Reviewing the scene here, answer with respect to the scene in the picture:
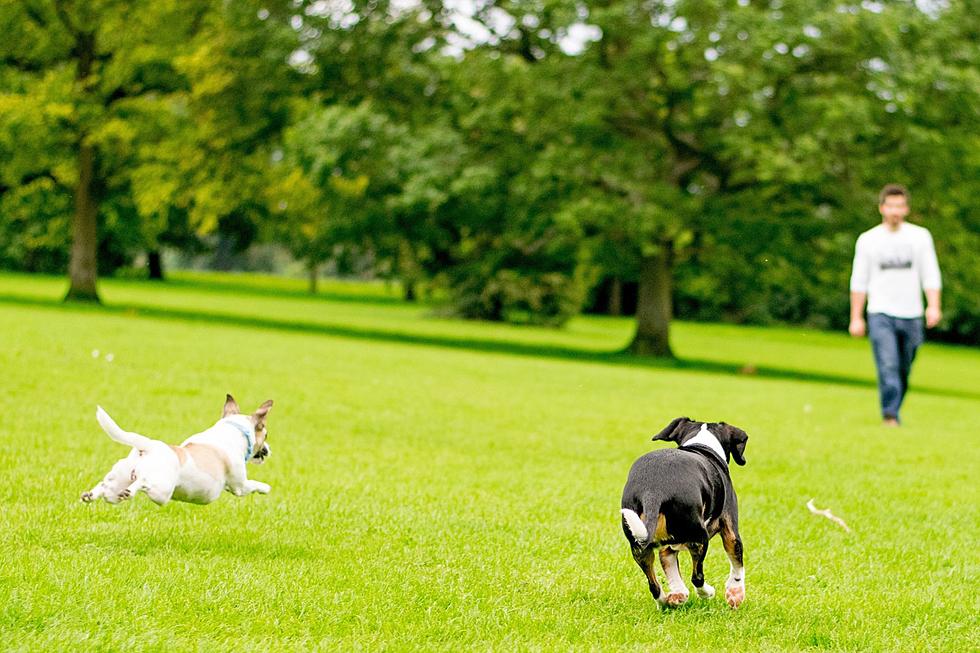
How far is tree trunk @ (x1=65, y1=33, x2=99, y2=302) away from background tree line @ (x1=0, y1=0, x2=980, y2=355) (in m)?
0.16

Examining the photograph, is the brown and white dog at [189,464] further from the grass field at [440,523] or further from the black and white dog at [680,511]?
the black and white dog at [680,511]

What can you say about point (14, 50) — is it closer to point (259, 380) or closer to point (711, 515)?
point (259, 380)

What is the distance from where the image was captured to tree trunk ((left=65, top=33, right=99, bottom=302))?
33344mm

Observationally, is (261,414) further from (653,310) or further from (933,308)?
(653,310)

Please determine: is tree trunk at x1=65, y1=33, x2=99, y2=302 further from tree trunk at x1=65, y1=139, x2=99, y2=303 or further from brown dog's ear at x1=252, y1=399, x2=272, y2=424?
brown dog's ear at x1=252, y1=399, x2=272, y2=424

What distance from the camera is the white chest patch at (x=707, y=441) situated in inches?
194

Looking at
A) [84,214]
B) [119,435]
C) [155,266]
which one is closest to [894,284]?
[119,435]

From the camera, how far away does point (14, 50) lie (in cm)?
3338

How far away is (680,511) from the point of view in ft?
14.4

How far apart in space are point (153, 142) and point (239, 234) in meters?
23.0

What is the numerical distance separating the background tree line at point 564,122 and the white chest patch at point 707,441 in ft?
58.7

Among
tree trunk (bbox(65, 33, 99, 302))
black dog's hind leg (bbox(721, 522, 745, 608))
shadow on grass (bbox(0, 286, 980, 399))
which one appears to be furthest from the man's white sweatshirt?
tree trunk (bbox(65, 33, 99, 302))

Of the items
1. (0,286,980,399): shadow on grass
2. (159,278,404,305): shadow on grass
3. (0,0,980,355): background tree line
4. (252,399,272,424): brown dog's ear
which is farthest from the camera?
(159,278,404,305): shadow on grass

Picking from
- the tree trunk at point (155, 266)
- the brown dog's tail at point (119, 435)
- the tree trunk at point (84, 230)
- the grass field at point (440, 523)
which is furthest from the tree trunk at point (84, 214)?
the tree trunk at point (155, 266)
